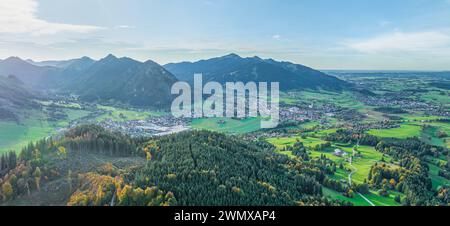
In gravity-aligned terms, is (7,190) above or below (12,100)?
below

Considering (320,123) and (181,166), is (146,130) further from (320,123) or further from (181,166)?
(181,166)

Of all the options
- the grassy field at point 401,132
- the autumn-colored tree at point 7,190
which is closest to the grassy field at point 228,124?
the grassy field at point 401,132

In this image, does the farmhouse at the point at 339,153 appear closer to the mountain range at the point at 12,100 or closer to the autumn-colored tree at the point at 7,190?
the autumn-colored tree at the point at 7,190

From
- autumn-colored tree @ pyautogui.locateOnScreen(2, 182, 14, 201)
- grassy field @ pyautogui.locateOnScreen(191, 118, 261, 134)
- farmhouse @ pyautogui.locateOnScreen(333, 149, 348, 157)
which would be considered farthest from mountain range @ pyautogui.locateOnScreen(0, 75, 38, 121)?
farmhouse @ pyautogui.locateOnScreen(333, 149, 348, 157)

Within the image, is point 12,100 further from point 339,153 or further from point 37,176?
point 339,153

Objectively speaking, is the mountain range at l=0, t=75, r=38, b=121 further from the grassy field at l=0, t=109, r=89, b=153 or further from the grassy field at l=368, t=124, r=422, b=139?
the grassy field at l=368, t=124, r=422, b=139

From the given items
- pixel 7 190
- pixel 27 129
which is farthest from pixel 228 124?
pixel 7 190
